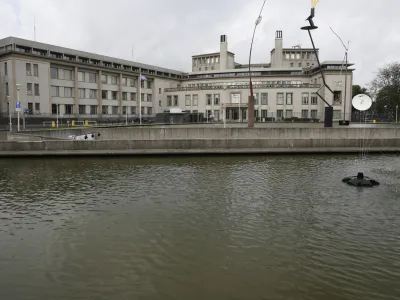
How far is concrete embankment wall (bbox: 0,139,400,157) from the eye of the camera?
2732cm

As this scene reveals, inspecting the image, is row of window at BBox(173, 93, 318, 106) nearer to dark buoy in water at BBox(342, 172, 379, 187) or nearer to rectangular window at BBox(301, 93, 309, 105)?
rectangular window at BBox(301, 93, 309, 105)

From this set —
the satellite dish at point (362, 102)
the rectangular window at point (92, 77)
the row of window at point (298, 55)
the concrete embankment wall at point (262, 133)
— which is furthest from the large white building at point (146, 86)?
the concrete embankment wall at point (262, 133)

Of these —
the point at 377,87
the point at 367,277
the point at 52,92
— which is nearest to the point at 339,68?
the point at 377,87

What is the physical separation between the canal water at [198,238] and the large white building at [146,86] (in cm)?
5619

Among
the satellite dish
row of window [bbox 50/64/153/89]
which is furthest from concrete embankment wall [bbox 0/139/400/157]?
row of window [bbox 50/64/153/89]

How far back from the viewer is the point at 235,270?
8.11m

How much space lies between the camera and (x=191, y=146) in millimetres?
28547

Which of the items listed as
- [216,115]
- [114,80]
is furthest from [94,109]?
[216,115]

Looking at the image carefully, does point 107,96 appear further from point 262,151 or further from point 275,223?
point 275,223

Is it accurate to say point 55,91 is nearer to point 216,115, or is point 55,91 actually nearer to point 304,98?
point 216,115

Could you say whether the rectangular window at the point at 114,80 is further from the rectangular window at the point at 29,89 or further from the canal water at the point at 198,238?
the canal water at the point at 198,238

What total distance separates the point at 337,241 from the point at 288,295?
3361mm

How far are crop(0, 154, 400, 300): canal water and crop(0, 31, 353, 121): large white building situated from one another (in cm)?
5619

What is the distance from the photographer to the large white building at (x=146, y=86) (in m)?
69.0
